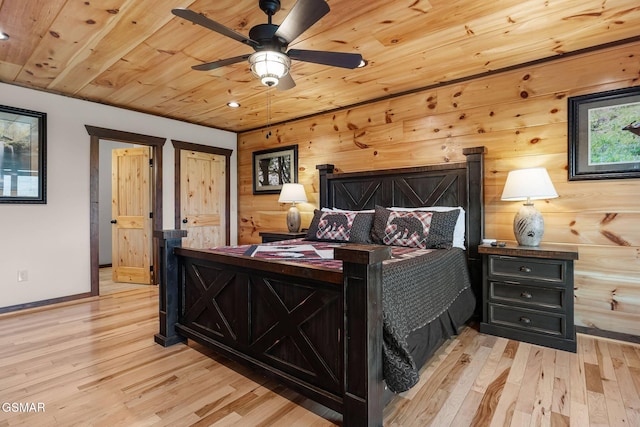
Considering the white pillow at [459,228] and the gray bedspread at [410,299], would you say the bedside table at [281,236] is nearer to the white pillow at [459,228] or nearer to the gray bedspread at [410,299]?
the white pillow at [459,228]

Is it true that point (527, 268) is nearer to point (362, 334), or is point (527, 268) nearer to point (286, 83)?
point (362, 334)

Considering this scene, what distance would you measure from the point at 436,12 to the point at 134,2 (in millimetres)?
1986

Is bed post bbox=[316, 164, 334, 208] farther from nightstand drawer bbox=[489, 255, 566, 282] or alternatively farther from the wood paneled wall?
nightstand drawer bbox=[489, 255, 566, 282]

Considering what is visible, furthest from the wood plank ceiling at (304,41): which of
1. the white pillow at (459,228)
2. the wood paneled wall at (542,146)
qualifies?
the white pillow at (459,228)

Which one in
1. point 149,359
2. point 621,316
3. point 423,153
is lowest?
point 149,359

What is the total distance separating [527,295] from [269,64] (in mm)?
2592

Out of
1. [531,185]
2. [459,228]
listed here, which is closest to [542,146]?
[531,185]

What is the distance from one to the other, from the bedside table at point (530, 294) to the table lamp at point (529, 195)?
12 centimetres

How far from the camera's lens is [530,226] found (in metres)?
2.66

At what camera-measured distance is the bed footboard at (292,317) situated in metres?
1.48

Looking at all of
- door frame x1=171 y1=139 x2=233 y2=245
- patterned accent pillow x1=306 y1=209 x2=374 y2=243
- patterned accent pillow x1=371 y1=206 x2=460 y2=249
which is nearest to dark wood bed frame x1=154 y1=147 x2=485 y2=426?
patterned accent pillow x1=371 y1=206 x2=460 y2=249

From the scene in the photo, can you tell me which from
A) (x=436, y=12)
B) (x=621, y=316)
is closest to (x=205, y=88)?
(x=436, y=12)

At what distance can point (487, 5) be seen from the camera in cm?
212

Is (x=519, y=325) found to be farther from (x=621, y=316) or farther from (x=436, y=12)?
(x=436, y=12)
